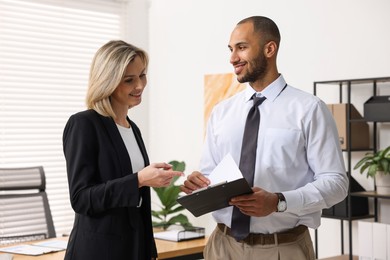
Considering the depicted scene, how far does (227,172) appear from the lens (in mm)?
2252

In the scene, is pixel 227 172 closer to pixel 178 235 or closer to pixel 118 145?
pixel 118 145

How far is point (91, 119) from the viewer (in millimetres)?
2352

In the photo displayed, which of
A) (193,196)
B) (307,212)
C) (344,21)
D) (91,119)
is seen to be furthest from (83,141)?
(344,21)

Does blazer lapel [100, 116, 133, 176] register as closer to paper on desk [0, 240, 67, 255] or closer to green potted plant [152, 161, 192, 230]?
paper on desk [0, 240, 67, 255]

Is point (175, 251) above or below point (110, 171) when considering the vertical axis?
below

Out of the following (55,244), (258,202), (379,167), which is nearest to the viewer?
(258,202)

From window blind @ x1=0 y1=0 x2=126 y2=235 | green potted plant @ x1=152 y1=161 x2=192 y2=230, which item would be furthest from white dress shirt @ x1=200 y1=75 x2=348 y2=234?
window blind @ x1=0 y1=0 x2=126 y2=235

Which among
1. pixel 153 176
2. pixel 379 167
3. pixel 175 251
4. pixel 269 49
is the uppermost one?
pixel 269 49

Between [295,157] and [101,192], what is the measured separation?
0.73 meters

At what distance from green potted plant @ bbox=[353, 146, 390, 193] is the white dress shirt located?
182 centimetres

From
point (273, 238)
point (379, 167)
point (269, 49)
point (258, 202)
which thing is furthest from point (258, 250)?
point (379, 167)

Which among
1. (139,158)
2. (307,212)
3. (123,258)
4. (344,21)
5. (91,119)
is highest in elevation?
(344,21)

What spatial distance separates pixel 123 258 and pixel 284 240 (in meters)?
0.60

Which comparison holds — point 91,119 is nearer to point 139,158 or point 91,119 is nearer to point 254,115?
point 139,158
